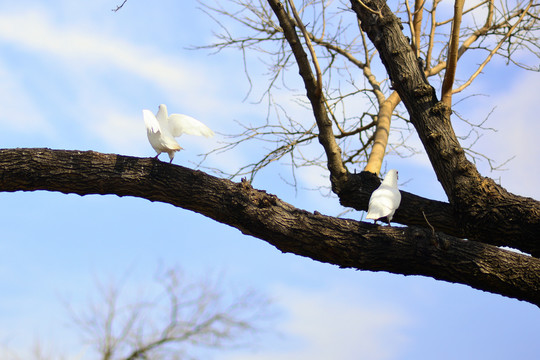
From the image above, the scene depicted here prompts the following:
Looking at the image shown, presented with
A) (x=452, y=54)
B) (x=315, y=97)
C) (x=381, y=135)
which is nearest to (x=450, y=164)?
(x=452, y=54)

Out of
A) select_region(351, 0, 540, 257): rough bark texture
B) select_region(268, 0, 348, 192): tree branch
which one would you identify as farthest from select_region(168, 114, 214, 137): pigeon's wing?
select_region(351, 0, 540, 257): rough bark texture

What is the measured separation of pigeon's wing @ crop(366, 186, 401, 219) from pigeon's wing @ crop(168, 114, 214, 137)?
133 centimetres

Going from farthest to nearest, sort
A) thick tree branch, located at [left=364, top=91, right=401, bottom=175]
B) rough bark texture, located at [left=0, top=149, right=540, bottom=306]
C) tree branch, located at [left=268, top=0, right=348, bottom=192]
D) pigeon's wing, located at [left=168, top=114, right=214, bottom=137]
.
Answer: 1. thick tree branch, located at [left=364, top=91, right=401, bottom=175]
2. tree branch, located at [left=268, top=0, right=348, bottom=192]
3. pigeon's wing, located at [left=168, top=114, right=214, bottom=137]
4. rough bark texture, located at [left=0, top=149, right=540, bottom=306]

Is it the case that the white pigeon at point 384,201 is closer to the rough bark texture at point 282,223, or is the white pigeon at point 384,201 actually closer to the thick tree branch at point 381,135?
the rough bark texture at point 282,223

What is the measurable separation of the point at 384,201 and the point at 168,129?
1709 mm

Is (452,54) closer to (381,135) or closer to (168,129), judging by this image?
(381,135)

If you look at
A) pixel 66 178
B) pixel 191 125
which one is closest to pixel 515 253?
pixel 191 125

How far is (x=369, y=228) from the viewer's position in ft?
12.0

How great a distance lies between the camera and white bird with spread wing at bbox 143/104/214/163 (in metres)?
3.91

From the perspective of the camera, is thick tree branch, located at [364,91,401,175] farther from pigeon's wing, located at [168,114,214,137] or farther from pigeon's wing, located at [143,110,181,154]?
pigeon's wing, located at [143,110,181,154]

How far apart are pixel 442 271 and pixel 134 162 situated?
7.36ft

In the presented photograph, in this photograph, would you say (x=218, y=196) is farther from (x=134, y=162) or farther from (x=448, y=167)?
(x=448, y=167)

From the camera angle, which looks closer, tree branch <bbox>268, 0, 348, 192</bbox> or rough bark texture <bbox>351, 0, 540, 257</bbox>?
rough bark texture <bbox>351, 0, 540, 257</bbox>

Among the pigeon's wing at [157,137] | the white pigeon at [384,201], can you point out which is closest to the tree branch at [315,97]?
the white pigeon at [384,201]
